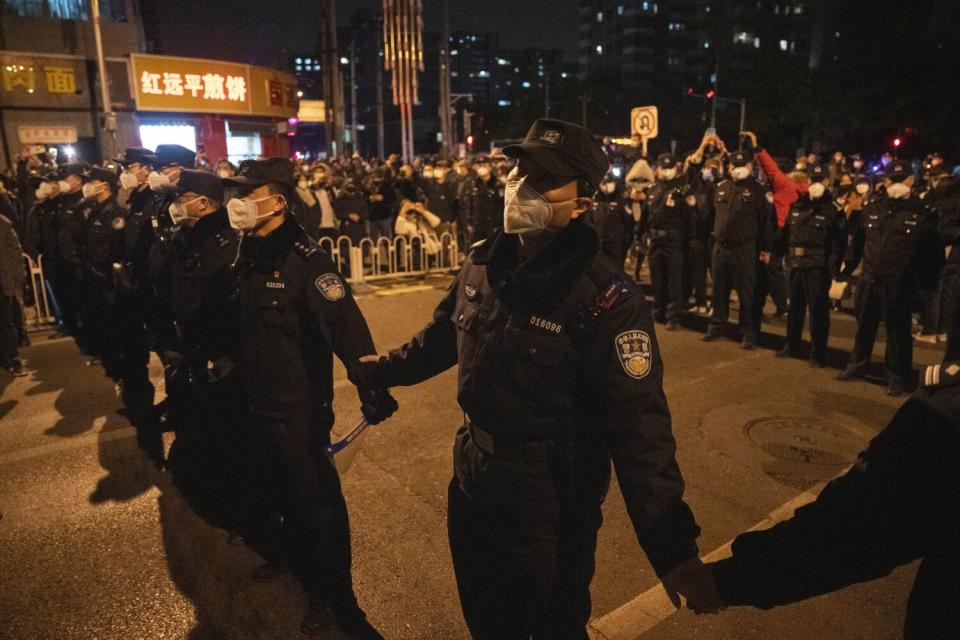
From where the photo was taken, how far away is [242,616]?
3611mm

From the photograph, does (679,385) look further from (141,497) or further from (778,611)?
(141,497)

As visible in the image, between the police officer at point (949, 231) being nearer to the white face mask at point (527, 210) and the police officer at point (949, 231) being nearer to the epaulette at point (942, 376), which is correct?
the white face mask at point (527, 210)

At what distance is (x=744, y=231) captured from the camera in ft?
27.4

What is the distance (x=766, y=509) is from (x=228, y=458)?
360 cm

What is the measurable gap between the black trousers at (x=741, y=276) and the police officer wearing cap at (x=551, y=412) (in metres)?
6.52

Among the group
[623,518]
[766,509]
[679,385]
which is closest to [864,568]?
[623,518]

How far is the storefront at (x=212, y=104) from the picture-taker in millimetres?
22406

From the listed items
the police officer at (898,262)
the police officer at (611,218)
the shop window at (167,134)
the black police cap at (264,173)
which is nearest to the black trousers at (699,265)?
the police officer at (611,218)

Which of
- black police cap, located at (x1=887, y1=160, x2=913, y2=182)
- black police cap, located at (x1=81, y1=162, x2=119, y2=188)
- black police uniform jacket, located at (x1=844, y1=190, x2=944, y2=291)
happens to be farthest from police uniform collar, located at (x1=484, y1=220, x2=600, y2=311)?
black police cap, located at (x1=81, y1=162, x2=119, y2=188)

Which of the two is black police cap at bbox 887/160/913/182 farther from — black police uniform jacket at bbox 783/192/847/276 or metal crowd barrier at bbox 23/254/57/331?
metal crowd barrier at bbox 23/254/57/331

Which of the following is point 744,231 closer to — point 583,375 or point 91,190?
point 583,375

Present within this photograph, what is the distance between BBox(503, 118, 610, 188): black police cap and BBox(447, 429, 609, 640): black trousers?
3.41ft

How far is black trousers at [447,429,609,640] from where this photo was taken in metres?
2.38

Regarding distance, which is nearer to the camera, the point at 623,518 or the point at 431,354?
the point at 431,354
